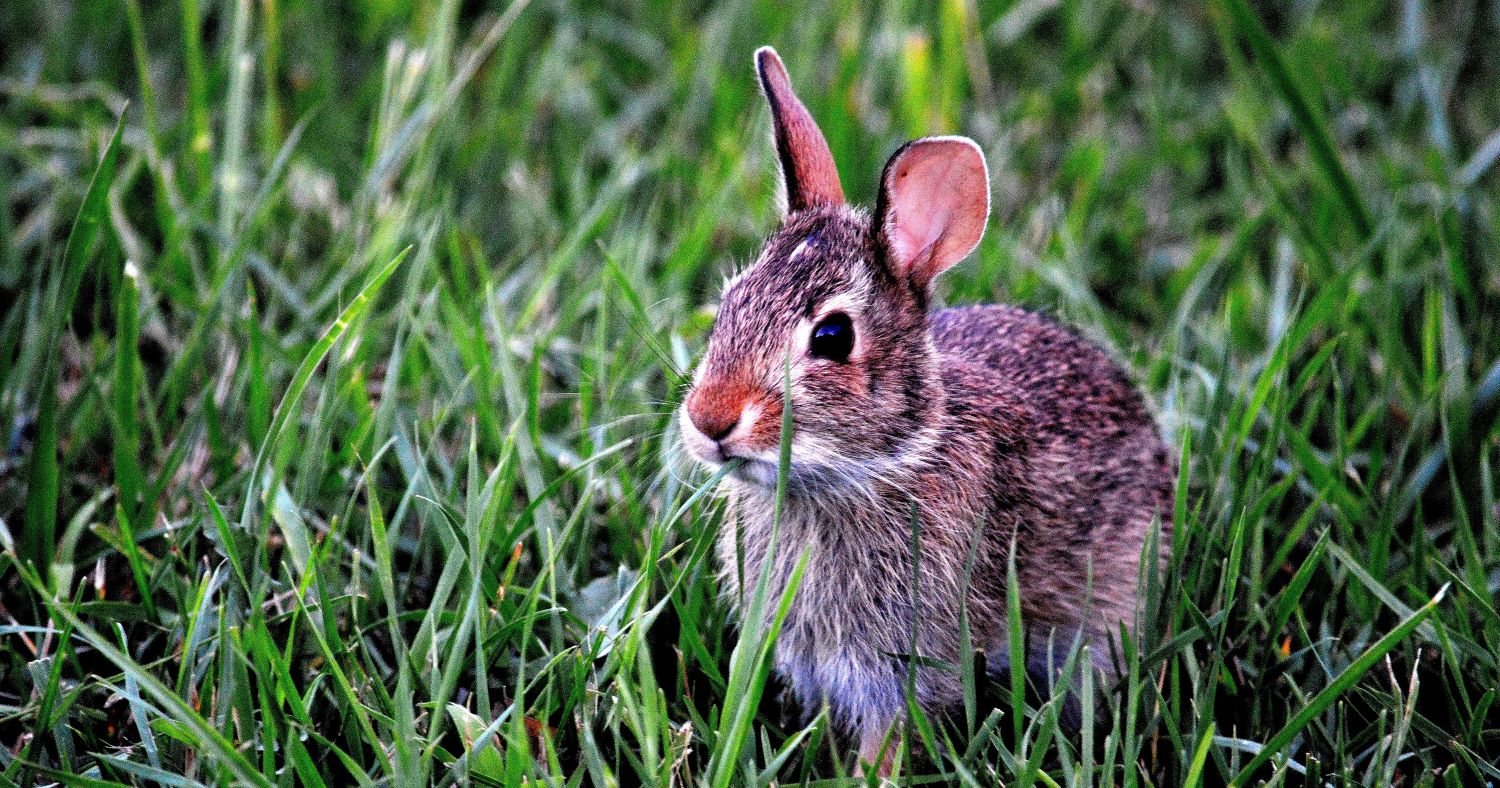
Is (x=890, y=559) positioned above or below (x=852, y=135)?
below

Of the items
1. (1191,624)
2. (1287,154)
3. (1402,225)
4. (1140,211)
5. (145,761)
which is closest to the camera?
(145,761)

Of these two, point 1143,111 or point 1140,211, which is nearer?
point 1140,211

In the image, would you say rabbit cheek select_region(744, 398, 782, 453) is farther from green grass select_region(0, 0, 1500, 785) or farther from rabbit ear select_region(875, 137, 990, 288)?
rabbit ear select_region(875, 137, 990, 288)

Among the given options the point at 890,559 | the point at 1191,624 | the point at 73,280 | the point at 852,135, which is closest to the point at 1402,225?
the point at 852,135

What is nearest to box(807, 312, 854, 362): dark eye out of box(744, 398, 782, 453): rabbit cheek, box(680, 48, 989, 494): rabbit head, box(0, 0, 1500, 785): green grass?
box(680, 48, 989, 494): rabbit head

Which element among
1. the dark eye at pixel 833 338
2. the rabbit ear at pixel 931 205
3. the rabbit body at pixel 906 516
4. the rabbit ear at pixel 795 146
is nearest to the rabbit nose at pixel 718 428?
the rabbit body at pixel 906 516

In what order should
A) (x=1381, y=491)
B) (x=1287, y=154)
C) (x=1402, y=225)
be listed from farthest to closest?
(x=1287, y=154)
(x=1402, y=225)
(x=1381, y=491)

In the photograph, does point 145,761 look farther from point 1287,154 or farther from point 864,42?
point 1287,154
